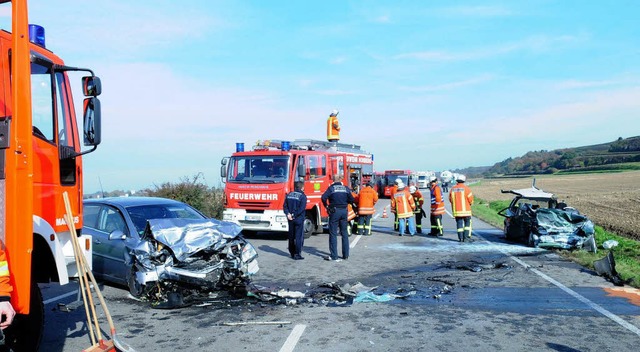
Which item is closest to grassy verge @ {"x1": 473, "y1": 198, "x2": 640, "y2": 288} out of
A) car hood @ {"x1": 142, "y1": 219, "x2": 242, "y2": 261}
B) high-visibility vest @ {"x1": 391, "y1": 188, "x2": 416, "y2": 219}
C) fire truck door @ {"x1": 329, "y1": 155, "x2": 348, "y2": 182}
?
high-visibility vest @ {"x1": 391, "y1": 188, "x2": 416, "y2": 219}

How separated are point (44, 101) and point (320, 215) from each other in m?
11.6

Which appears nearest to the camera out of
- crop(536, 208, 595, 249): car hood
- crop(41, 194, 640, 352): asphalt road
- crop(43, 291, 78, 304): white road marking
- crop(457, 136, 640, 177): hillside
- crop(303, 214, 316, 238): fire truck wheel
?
crop(41, 194, 640, 352): asphalt road

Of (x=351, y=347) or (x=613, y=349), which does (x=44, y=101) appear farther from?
(x=613, y=349)

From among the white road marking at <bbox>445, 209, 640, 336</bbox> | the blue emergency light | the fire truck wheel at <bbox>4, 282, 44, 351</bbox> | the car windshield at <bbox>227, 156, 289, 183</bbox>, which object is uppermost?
the blue emergency light

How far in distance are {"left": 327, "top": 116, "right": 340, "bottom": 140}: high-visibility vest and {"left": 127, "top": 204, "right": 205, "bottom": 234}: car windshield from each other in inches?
428

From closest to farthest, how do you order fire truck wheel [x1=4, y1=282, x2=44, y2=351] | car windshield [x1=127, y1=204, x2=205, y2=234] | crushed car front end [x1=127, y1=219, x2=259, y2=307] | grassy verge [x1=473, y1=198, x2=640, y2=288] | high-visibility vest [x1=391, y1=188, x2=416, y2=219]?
1. fire truck wheel [x1=4, y1=282, x2=44, y2=351]
2. crushed car front end [x1=127, y1=219, x2=259, y2=307]
3. car windshield [x1=127, y1=204, x2=205, y2=234]
4. grassy verge [x1=473, y1=198, x2=640, y2=288]
5. high-visibility vest [x1=391, y1=188, x2=416, y2=219]

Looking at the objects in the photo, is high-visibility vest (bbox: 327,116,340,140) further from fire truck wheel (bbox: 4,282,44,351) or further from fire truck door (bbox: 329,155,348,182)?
fire truck wheel (bbox: 4,282,44,351)

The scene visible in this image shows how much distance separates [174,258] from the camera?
295 inches

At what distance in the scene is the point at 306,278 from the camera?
9.46 metres

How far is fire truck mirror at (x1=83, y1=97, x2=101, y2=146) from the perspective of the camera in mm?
5039

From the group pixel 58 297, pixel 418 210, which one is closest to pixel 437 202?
pixel 418 210

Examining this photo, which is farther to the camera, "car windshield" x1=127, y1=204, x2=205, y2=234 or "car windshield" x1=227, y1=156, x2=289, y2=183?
"car windshield" x1=227, y1=156, x2=289, y2=183

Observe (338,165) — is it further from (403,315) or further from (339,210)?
(403,315)

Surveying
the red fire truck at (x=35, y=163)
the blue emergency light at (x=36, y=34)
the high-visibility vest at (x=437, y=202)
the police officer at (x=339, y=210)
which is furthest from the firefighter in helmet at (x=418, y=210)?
the blue emergency light at (x=36, y=34)
